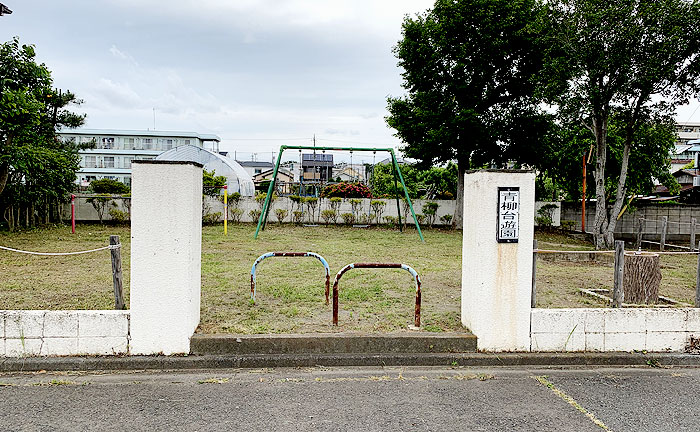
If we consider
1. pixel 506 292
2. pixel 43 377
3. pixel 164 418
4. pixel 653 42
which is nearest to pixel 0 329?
pixel 43 377

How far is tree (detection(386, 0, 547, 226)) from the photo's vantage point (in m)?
17.2

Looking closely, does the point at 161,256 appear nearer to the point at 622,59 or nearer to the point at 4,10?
the point at 4,10

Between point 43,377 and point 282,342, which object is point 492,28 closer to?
point 282,342

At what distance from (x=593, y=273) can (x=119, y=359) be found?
29.1 ft

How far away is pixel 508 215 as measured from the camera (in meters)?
4.99

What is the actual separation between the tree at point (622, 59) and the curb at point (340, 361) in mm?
10544

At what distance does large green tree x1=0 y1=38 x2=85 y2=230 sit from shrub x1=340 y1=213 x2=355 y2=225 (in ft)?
31.5

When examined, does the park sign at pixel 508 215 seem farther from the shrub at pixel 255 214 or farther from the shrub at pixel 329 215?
the shrub at pixel 255 214

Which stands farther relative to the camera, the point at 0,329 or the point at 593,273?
the point at 593,273

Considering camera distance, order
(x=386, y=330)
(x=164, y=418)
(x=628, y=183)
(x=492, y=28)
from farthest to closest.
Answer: (x=628, y=183), (x=492, y=28), (x=386, y=330), (x=164, y=418)

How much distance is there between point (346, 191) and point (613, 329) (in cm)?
1690

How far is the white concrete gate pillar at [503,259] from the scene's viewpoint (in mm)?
5004

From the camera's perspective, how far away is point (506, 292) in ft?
16.5

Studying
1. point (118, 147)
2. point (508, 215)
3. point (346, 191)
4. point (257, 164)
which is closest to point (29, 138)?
point (346, 191)
